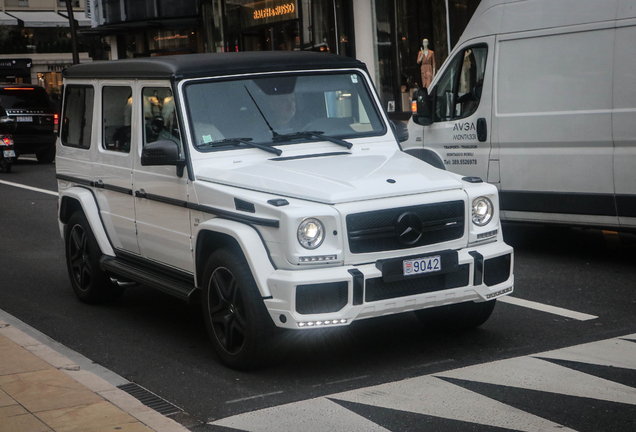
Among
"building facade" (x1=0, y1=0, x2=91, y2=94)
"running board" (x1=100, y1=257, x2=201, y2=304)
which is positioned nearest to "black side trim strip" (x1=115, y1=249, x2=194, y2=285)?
"running board" (x1=100, y1=257, x2=201, y2=304)

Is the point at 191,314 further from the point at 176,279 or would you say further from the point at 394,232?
the point at 394,232

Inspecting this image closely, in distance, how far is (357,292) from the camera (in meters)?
5.32

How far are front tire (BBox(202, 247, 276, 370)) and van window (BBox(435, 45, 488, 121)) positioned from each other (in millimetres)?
4762

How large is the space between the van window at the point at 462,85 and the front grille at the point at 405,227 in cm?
424

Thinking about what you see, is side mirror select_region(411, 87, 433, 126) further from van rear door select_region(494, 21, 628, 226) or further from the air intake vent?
the air intake vent

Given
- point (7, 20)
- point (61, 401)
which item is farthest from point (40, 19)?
point (61, 401)

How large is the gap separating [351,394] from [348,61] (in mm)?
2861

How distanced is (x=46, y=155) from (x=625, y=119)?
63.8 ft

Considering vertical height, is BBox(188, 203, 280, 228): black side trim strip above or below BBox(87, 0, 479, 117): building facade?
below

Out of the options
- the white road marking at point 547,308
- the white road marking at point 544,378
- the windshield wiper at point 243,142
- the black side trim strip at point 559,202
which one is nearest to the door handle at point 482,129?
the black side trim strip at point 559,202

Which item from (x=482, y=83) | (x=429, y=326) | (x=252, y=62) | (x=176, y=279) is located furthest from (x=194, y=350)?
(x=482, y=83)

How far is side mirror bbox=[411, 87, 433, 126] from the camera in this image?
1021cm

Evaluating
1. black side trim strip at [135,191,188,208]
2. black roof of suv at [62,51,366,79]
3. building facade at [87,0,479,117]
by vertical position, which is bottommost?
black side trim strip at [135,191,188,208]

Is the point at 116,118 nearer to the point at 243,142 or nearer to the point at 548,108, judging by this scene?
the point at 243,142
